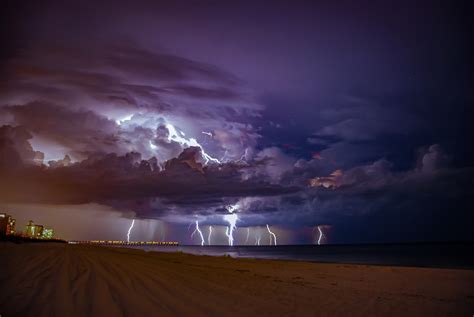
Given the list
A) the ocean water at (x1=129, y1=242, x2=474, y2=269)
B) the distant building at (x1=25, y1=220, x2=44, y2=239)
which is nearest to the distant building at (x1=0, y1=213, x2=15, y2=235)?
the distant building at (x1=25, y1=220, x2=44, y2=239)

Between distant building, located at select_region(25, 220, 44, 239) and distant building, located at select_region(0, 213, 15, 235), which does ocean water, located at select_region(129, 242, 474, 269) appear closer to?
distant building, located at select_region(0, 213, 15, 235)

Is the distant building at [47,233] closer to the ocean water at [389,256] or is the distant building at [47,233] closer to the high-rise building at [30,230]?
the high-rise building at [30,230]

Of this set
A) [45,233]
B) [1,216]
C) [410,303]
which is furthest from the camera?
[45,233]

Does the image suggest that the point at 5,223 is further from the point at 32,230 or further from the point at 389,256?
the point at 389,256

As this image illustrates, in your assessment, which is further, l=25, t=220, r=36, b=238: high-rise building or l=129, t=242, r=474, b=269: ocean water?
l=25, t=220, r=36, b=238: high-rise building

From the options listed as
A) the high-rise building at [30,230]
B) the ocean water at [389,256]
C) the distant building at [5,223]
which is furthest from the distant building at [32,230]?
the ocean water at [389,256]

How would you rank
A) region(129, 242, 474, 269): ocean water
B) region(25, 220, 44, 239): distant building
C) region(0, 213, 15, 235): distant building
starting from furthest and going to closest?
1. region(25, 220, 44, 239): distant building
2. region(0, 213, 15, 235): distant building
3. region(129, 242, 474, 269): ocean water

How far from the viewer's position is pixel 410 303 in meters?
9.70

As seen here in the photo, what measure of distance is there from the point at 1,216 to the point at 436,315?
133928 mm

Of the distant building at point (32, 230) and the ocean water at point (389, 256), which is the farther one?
the distant building at point (32, 230)

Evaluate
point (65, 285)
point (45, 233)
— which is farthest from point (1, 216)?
point (65, 285)

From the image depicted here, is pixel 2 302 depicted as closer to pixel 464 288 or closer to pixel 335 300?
pixel 335 300

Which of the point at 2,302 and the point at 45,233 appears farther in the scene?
the point at 45,233

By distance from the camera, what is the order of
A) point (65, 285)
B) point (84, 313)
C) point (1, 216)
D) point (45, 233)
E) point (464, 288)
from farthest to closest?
1. point (45, 233)
2. point (1, 216)
3. point (464, 288)
4. point (65, 285)
5. point (84, 313)
